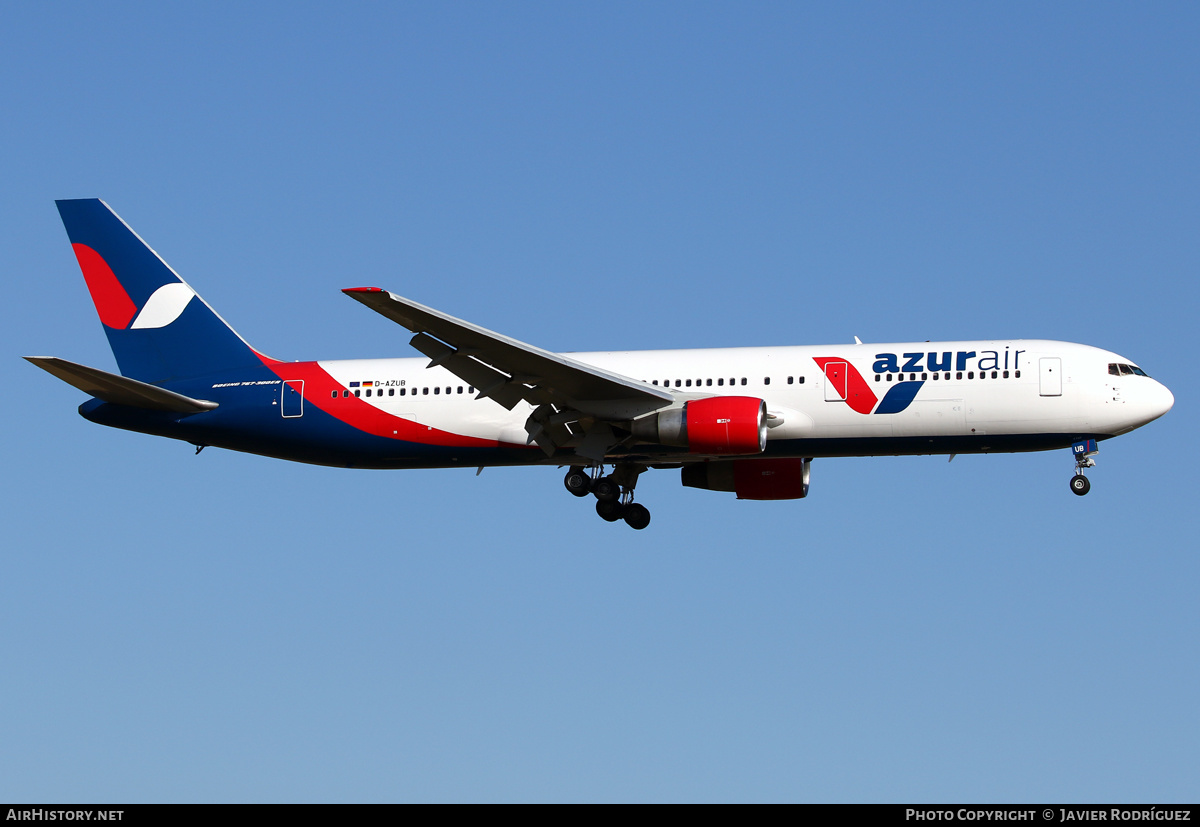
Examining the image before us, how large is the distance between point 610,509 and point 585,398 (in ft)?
17.9

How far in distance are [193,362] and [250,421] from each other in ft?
9.64

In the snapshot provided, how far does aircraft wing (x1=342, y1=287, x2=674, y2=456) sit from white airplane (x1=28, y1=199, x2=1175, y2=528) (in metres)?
0.05

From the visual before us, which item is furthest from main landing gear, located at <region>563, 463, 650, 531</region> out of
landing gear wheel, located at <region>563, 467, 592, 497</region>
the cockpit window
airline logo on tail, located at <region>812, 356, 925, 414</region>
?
the cockpit window

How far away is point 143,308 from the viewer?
4184cm

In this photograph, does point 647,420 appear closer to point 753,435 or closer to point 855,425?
point 753,435

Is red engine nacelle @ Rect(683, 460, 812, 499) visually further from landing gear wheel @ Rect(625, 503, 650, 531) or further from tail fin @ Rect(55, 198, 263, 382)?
tail fin @ Rect(55, 198, 263, 382)

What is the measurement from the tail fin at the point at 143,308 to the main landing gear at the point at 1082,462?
22739 millimetres

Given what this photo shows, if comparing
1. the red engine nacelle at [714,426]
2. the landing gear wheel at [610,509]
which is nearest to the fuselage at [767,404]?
the red engine nacelle at [714,426]

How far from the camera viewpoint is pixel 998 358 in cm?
3647

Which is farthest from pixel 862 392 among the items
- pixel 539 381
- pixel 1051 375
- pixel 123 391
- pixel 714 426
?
pixel 123 391

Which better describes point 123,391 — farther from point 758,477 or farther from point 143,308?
point 758,477

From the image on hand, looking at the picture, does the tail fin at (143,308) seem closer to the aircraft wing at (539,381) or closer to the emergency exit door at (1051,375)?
the aircraft wing at (539,381)

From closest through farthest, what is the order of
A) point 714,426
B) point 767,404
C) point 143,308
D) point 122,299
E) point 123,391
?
point 714,426, point 767,404, point 123,391, point 143,308, point 122,299

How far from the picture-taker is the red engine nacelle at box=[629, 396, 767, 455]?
116 feet
